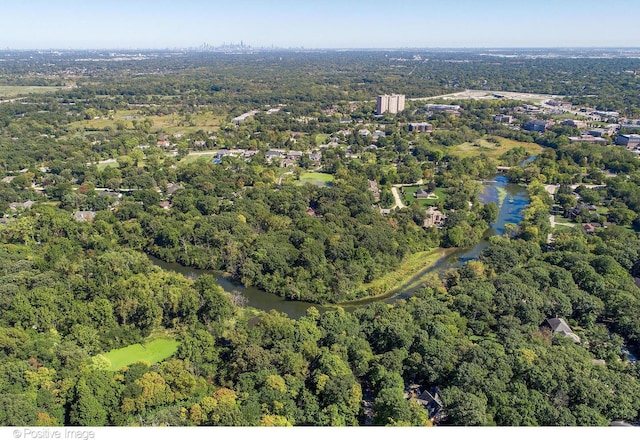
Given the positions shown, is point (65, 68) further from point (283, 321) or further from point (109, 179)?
point (283, 321)

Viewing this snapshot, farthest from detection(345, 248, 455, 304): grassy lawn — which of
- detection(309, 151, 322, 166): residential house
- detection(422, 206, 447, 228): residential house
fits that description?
detection(309, 151, 322, 166): residential house

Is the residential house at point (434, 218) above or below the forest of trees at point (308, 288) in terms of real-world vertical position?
below

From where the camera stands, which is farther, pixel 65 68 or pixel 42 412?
pixel 65 68

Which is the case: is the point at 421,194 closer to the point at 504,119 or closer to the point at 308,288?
the point at 308,288

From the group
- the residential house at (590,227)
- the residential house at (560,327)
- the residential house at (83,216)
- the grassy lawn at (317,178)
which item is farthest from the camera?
the grassy lawn at (317,178)

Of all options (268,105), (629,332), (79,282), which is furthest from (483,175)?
(268,105)

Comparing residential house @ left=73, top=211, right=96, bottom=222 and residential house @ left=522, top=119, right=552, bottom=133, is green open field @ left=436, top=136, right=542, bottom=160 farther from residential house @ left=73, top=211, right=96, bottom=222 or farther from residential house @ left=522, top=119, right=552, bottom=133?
residential house @ left=73, top=211, right=96, bottom=222

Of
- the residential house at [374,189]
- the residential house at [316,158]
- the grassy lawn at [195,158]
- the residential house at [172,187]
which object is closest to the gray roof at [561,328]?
the residential house at [374,189]

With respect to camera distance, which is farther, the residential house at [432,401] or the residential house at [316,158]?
the residential house at [316,158]

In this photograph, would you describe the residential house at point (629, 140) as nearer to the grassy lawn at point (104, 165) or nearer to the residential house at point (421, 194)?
the residential house at point (421, 194)
